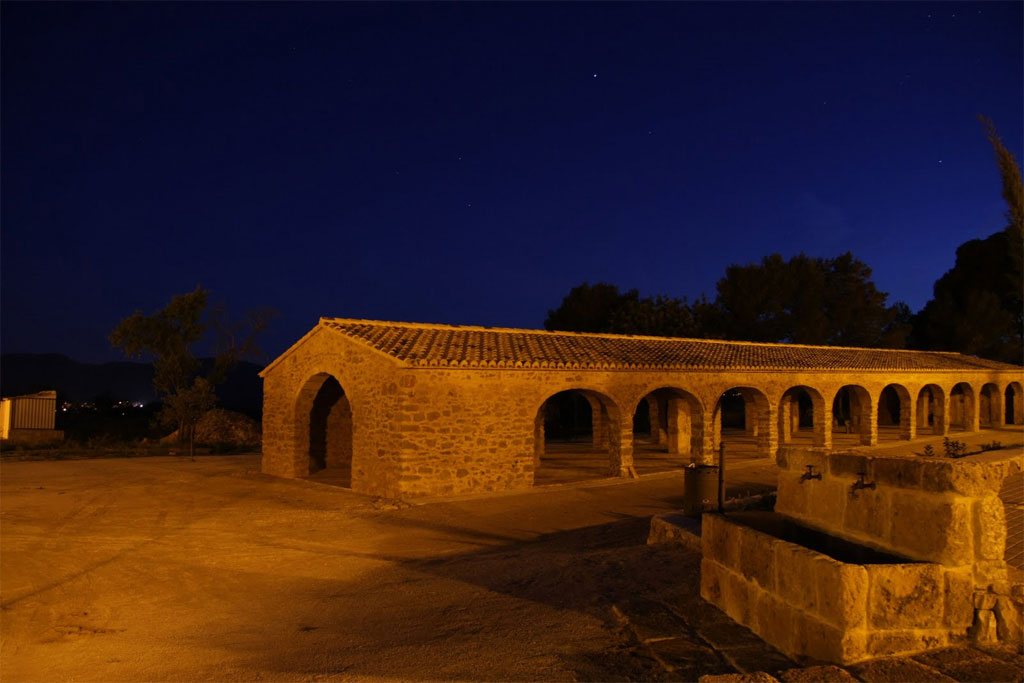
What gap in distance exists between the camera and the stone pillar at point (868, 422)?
69.7ft

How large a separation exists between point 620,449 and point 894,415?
81.4 ft

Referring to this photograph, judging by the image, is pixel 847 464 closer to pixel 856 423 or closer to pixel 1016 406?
pixel 856 423

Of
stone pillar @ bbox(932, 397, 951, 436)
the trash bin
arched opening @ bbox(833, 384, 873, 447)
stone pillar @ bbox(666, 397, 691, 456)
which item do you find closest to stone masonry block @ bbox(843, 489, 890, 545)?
the trash bin

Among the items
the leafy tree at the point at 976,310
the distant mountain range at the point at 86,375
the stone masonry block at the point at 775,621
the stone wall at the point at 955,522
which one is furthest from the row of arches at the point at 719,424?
the distant mountain range at the point at 86,375

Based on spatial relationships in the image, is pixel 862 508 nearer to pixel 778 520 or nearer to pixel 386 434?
pixel 778 520

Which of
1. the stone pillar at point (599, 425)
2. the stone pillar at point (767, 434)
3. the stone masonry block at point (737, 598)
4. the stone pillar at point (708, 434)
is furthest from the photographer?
the stone pillar at point (599, 425)

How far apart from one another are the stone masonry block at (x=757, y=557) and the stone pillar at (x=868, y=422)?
20.2 m

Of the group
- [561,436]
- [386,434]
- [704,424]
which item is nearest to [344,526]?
[386,434]

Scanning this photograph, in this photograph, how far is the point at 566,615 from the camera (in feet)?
17.2

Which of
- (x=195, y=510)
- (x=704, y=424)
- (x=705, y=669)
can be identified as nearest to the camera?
(x=705, y=669)

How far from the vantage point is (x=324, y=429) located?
666 inches

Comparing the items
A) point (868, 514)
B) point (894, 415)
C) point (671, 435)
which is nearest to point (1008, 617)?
point (868, 514)

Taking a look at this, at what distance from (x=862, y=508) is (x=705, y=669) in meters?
1.54

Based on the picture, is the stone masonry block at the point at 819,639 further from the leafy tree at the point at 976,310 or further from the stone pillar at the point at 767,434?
the leafy tree at the point at 976,310
